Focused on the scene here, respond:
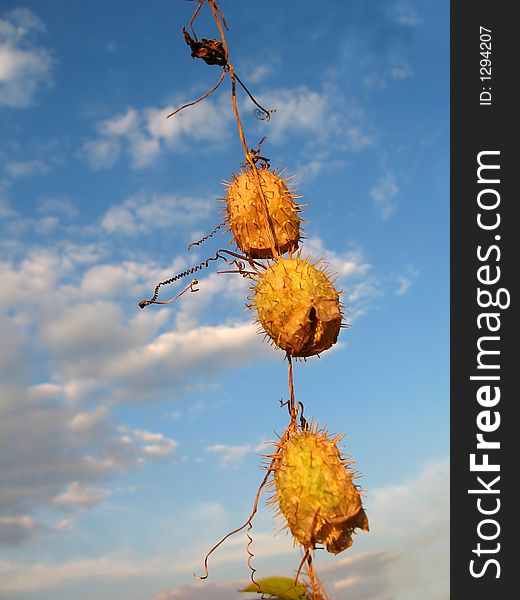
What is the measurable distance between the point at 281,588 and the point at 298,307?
3.59 feet

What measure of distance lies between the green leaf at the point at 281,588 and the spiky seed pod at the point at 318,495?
A: 0.18 meters

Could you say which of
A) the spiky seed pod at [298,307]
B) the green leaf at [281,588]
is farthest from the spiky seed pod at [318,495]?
the spiky seed pod at [298,307]

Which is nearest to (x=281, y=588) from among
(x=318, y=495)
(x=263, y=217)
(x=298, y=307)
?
(x=318, y=495)

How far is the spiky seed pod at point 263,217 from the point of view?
3496mm

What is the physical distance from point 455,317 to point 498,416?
611 millimetres

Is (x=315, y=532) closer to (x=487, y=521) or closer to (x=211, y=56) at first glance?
(x=487, y=521)

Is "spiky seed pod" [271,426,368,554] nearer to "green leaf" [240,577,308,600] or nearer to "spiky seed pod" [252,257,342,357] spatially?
"green leaf" [240,577,308,600]

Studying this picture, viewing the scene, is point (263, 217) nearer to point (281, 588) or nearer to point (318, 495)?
point (318, 495)

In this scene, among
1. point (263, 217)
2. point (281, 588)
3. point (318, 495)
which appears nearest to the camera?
point (318, 495)

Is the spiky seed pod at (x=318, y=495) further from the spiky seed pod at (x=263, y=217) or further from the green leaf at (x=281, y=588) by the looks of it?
the spiky seed pod at (x=263, y=217)

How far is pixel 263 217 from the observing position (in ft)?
11.5

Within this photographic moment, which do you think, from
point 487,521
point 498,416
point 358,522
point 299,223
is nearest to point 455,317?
point 498,416

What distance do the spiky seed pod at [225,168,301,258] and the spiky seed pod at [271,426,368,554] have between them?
908mm

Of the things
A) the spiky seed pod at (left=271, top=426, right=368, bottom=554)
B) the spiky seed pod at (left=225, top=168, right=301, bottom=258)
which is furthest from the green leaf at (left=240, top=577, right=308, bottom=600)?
the spiky seed pod at (left=225, top=168, right=301, bottom=258)
